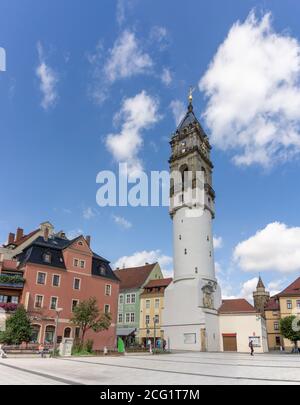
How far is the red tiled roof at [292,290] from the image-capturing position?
67044mm

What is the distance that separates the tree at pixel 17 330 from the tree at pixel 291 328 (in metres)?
38.6

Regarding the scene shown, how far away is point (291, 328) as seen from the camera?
5472 cm

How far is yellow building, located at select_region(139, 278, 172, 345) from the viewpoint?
63406 mm

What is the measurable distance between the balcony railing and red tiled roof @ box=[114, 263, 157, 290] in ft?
98.6

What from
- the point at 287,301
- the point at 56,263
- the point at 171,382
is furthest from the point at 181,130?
the point at 171,382

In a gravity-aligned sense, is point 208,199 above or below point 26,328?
above

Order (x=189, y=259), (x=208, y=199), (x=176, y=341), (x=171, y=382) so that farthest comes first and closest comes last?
(x=208, y=199) → (x=189, y=259) → (x=176, y=341) → (x=171, y=382)

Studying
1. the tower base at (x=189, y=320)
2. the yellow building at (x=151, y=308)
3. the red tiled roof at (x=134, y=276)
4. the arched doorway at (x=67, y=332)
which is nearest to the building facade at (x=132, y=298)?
the red tiled roof at (x=134, y=276)

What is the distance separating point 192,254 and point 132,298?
20664 mm

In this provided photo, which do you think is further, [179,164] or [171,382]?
[179,164]

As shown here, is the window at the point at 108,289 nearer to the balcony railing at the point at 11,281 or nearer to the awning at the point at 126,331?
the balcony railing at the point at 11,281
